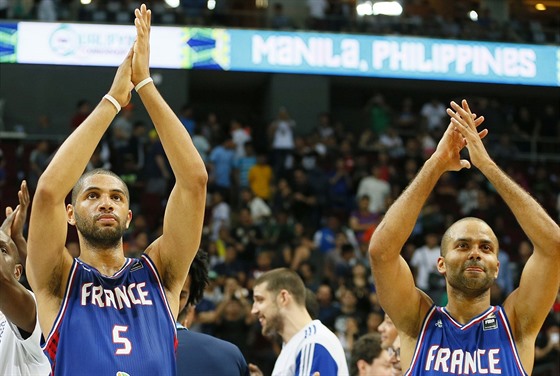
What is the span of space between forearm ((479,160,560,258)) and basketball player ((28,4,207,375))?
1.56 meters

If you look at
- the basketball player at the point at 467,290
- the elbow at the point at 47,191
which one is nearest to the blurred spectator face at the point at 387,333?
the basketball player at the point at 467,290

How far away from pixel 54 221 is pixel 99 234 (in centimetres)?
29

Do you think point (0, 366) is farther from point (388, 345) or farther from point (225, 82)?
point (225, 82)

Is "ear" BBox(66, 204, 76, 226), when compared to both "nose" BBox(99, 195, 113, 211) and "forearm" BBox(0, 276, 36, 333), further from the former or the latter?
"forearm" BBox(0, 276, 36, 333)

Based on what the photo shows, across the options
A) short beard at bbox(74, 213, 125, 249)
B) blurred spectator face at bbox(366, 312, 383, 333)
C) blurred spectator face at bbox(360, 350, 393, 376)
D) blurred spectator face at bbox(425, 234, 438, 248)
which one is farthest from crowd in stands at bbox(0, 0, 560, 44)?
short beard at bbox(74, 213, 125, 249)

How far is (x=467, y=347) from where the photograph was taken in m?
4.71

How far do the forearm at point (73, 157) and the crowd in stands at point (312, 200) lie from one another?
687 cm

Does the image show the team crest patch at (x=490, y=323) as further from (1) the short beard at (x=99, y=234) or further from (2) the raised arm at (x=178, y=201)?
(1) the short beard at (x=99, y=234)

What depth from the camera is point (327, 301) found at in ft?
39.0

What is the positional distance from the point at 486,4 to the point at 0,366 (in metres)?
19.0

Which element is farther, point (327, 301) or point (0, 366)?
point (327, 301)

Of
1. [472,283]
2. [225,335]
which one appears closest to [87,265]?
[472,283]

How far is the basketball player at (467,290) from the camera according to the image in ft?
15.4

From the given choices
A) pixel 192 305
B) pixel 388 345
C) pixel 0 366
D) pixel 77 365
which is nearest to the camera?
pixel 77 365
